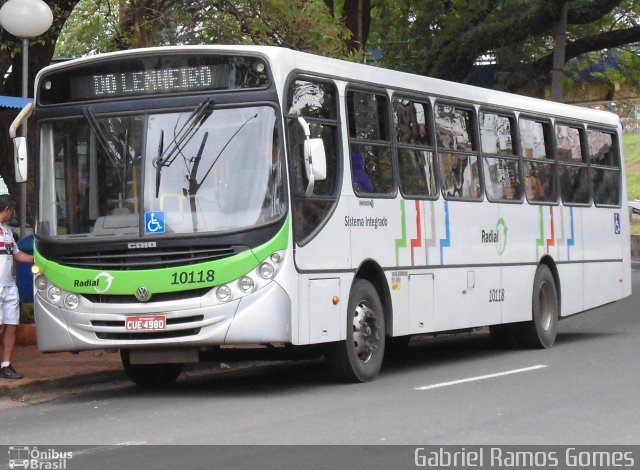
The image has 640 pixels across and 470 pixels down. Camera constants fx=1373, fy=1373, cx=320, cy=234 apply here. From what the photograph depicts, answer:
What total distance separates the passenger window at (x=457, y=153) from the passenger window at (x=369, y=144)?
1352mm

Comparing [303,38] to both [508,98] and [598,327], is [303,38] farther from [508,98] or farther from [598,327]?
[598,327]

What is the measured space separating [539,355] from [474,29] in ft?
44.0

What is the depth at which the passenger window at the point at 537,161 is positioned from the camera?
17500mm

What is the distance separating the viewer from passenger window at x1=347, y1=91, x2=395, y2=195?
522 inches

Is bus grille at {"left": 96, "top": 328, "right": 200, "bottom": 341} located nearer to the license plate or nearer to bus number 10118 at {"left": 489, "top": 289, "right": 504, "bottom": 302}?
the license plate

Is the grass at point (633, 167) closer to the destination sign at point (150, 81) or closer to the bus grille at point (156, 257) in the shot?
the destination sign at point (150, 81)

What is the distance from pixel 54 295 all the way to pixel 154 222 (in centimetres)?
122

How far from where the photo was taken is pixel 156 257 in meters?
11.8

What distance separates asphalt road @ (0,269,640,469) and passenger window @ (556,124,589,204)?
329 cm

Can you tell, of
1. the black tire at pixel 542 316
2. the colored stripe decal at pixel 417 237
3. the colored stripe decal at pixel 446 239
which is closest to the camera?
the colored stripe decal at pixel 417 237

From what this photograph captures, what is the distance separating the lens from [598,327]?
70.6 ft

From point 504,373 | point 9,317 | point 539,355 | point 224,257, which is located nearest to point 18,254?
point 9,317
